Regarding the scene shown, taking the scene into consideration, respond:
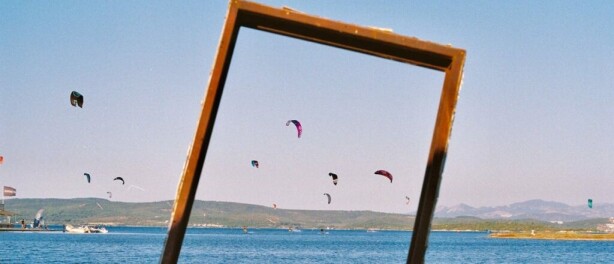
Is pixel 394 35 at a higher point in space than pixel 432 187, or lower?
higher

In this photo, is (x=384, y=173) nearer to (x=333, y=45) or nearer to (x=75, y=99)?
(x=75, y=99)

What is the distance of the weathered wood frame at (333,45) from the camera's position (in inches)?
147

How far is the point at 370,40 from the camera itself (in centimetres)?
385

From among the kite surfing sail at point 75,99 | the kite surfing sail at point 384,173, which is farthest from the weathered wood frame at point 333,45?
the kite surfing sail at point 384,173

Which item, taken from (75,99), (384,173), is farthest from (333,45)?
(384,173)

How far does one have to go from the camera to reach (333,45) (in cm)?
390

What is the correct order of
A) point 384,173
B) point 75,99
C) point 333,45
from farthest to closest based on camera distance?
point 384,173
point 75,99
point 333,45

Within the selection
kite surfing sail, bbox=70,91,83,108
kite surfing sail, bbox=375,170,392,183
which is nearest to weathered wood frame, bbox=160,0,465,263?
kite surfing sail, bbox=70,91,83,108

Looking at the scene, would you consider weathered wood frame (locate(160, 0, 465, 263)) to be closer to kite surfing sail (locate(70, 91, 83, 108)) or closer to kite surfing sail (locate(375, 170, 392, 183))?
kite surfing sail (locate(70, 91, 83, 108))

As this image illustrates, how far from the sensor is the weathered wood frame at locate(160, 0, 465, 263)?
12.3ft

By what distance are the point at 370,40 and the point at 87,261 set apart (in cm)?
8623

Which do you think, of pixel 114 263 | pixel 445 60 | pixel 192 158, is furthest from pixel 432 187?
pixel 114 263

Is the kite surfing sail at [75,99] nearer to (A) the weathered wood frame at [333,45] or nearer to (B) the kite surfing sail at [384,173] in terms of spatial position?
(B) the kite surfing sail at [384,173]

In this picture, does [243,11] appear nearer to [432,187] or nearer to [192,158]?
[192,158]
